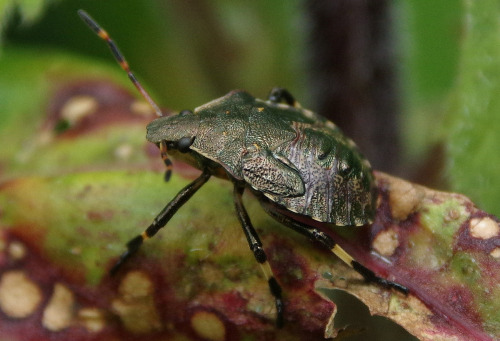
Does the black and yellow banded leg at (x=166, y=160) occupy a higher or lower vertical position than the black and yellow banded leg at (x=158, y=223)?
higher

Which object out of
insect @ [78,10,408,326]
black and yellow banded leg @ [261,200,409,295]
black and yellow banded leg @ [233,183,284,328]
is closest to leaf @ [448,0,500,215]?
insect @ [78,10,408,326]

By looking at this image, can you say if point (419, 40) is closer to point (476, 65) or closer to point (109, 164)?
point (476, 65)

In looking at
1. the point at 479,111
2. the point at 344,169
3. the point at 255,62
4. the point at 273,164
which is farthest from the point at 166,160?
the point at 255,62

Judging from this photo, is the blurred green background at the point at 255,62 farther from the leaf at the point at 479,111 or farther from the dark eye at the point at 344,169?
the dark eye at the point at 344,169

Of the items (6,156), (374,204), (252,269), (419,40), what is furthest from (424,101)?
(6,156)

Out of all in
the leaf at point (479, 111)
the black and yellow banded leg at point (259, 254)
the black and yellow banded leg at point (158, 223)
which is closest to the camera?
the black and yellow banded leg at point (259, 254)

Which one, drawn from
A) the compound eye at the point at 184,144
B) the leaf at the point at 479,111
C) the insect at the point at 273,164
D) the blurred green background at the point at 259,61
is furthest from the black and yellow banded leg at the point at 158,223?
the leaf at the point at 479,111

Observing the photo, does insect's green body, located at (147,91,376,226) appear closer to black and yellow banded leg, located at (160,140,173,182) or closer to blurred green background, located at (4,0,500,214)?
black and yellow banded leg, located at (160,140,173,182)
